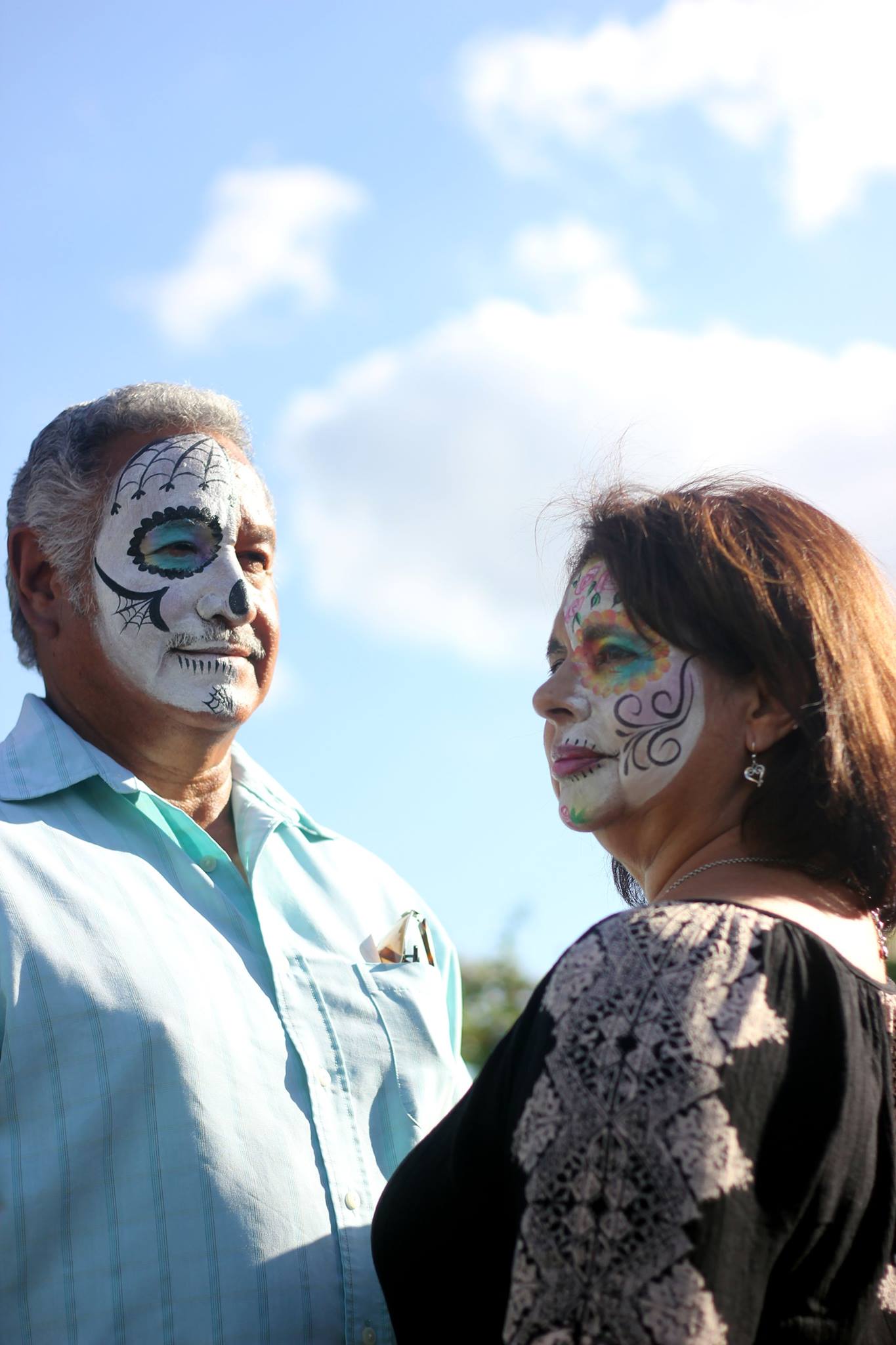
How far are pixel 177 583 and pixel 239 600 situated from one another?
0.16 meters

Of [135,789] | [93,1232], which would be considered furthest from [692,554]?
[93,1232]

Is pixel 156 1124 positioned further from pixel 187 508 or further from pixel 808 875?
pixel 187 508

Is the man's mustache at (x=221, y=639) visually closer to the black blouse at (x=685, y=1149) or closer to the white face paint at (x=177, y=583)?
the white face paint at (x=177, y=583)

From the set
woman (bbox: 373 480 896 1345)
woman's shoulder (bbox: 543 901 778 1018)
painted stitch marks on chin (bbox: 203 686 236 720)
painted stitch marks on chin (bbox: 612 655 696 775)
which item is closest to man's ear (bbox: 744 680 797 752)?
woman (bbox: 373 480 896 1345)

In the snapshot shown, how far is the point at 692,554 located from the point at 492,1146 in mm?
1105

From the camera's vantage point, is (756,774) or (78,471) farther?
(78,471)

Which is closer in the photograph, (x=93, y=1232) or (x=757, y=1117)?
(x=757, y=1117)

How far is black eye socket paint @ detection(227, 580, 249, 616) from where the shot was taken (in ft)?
11.6

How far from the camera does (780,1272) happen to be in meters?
1.97

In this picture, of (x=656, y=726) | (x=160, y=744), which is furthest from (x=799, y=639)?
(x=160, y=744)

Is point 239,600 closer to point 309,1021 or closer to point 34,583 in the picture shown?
point 34,583

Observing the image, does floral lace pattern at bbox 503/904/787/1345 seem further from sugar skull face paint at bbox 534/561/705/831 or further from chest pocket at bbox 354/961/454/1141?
chest pocket at bbox 354/961/454/1141

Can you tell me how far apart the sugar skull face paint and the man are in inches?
33.9

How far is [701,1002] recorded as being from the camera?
1.98m
